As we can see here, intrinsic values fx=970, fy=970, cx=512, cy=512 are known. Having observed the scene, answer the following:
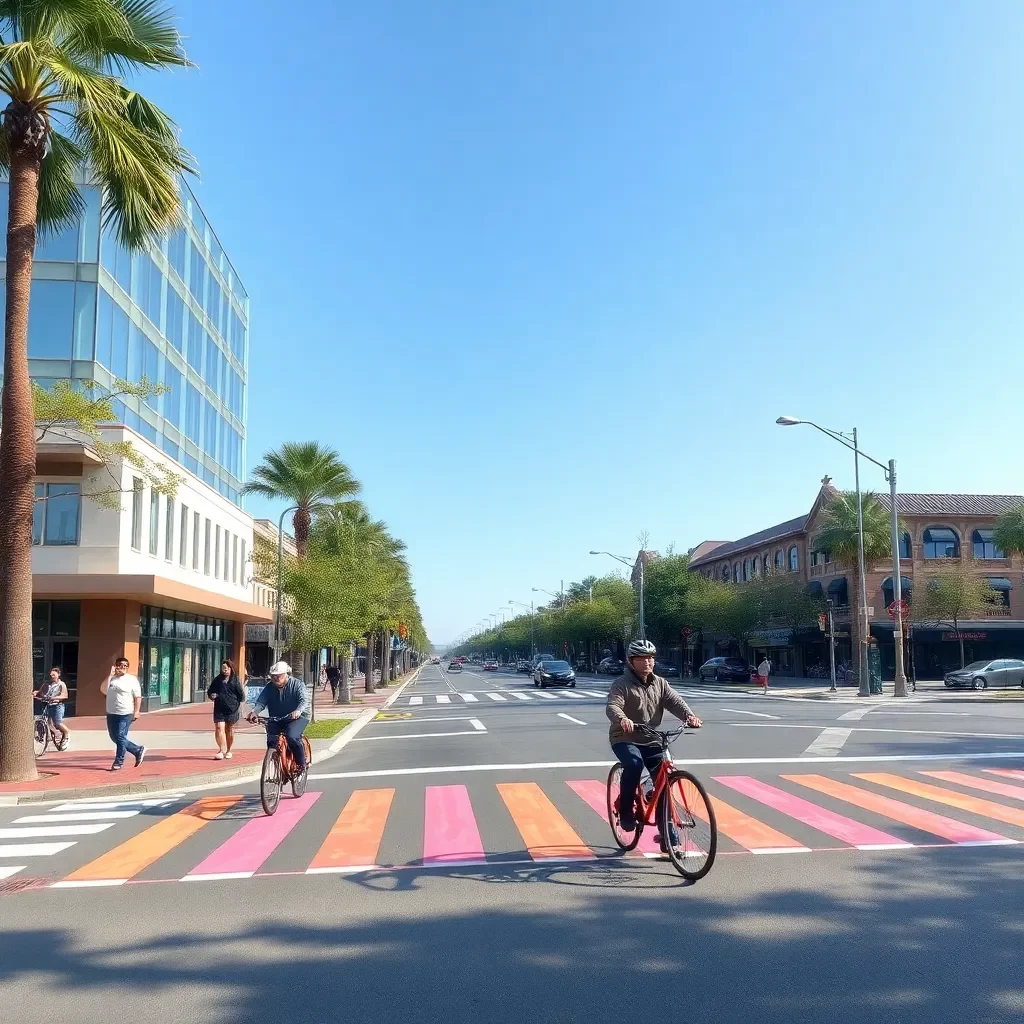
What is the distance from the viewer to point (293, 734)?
456 inches

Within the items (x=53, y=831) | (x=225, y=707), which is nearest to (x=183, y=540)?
(x=225, y=707)

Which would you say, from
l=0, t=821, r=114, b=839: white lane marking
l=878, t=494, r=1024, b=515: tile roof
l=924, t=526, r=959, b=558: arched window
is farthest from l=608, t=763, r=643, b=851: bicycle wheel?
l=924, t=526, r=959, b=558: arched window

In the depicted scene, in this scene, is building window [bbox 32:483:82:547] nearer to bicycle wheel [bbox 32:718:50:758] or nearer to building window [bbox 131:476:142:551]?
building window [bbox 131:476:142:551]

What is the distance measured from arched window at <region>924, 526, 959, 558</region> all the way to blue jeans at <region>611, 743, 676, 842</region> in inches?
2170

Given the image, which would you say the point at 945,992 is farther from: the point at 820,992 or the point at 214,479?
the point at 214,479

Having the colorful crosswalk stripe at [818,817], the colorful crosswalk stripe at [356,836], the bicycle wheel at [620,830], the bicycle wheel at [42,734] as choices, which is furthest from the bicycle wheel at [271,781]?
the bicycle wheel at [42,734]

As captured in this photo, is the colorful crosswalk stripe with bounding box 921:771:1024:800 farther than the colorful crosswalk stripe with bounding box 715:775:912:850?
Yes

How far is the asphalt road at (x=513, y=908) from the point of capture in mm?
5023

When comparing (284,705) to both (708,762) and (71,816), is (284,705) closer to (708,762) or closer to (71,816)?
(71,816)

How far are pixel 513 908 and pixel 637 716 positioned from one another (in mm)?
1902

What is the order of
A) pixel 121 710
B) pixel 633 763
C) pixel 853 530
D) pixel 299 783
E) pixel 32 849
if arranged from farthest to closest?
pixel 853 530 < pixel 121 710 < pixel 299 783 < pixel 32 849 < pixel 633 763

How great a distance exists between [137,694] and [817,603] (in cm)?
4913

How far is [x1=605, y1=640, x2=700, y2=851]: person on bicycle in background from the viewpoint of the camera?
7785mm

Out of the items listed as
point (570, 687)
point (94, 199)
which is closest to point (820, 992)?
point (94, 199)
